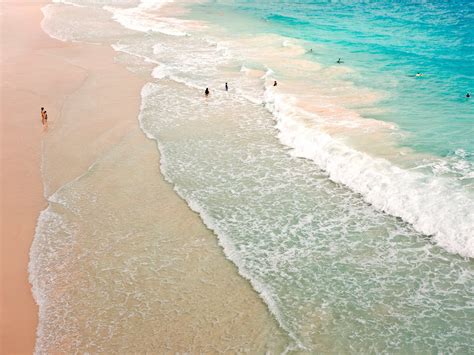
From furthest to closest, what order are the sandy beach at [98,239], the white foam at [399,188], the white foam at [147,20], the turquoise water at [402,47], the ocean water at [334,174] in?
the white foam at [147,20] → the turquoise water at [402,47] → the white foam at [399,188] → the ocean water at [334,174] → the sandy beach at [98,239]

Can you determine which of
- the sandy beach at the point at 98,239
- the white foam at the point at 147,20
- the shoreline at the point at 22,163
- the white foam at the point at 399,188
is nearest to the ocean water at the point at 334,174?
the white foam at the point at 399,188

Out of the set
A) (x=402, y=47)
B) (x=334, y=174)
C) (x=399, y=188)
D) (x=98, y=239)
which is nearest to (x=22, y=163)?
(x=98, y=239)

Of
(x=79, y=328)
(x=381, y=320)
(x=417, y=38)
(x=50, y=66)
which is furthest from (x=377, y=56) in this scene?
(x=79, y=328)

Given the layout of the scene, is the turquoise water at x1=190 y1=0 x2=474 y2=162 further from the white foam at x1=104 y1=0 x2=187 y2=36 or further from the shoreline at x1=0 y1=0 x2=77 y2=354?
the shoreline at x1=0 y1=0 x2=77 y2=354

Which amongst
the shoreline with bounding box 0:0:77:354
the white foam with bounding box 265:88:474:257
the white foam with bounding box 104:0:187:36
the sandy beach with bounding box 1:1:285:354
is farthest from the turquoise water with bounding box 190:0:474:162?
the shoreline with bounding box 0:0:77:354

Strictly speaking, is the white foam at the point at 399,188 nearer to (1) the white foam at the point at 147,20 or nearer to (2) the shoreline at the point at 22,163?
(2) the shoreline at the point at 22,163

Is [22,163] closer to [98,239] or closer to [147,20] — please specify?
[98,239]
